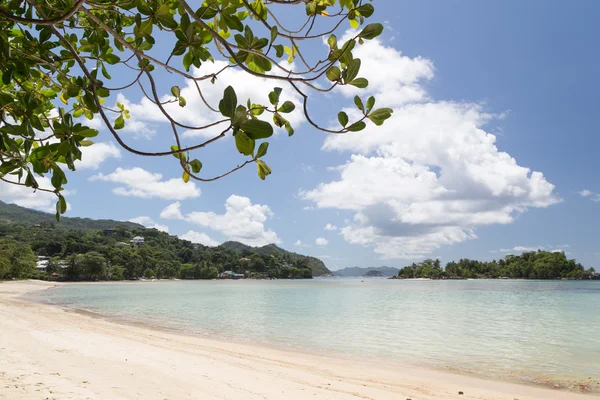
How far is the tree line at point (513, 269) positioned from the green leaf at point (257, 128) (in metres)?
117

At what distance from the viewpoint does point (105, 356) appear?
7184 millimetres

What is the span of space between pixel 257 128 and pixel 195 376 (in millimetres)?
6153

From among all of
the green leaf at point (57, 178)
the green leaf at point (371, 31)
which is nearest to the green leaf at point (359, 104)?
the green leaf at point (371, 31)

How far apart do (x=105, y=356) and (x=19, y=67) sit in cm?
704

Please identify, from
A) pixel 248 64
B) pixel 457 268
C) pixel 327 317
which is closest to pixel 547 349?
pixel 327 317

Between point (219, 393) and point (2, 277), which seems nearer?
point (219, 393)

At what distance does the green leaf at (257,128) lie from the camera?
0.93 meters

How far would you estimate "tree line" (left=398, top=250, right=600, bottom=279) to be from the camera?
100312 millimetres

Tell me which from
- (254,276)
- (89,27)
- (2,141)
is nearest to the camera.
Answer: (2,141)

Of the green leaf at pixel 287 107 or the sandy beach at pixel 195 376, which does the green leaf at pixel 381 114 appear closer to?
the green leaf at pixel 287 107

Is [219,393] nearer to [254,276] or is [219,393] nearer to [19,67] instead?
[19,67]

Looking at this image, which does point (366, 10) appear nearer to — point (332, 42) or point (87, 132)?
point (332, 42)

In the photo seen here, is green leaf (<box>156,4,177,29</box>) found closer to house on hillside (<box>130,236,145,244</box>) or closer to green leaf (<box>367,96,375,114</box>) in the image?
green leaf (<box>367,96,375,114</box>)

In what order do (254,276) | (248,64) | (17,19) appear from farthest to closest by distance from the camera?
1. (254,276)
2. (248,64)
3. (17,19)
